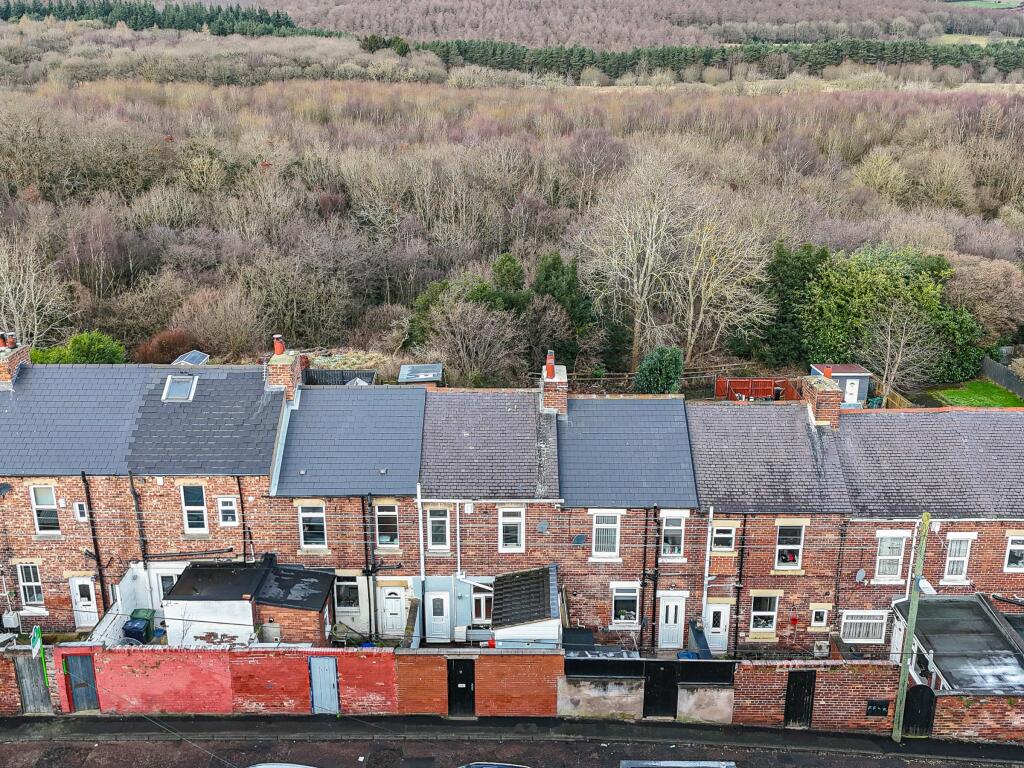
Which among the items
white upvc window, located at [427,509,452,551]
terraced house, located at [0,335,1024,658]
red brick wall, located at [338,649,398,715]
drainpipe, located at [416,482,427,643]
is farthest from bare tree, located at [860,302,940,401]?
red brick wall, located at [338,649,398,715]

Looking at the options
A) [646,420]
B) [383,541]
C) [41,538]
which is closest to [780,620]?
[646,420]

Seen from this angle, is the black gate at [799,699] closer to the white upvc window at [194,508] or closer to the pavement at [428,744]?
the pavement at [428,744]

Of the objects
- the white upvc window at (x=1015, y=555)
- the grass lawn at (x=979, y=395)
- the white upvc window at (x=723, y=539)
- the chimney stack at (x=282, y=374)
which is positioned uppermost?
the chimney stack at (x=282, y=374)

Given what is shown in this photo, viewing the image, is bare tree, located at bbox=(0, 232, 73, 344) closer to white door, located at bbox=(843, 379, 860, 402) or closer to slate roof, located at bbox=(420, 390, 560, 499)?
slate roof, located at bbox=(420, 390, 560, 499)

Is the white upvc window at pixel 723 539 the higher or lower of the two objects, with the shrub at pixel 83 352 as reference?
lower

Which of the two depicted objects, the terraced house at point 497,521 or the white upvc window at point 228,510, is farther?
the white upvc window at point 228,510

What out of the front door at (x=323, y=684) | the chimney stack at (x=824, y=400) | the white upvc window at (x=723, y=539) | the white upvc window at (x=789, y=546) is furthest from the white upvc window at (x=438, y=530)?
the chimney stack at (x=824, y=400)
